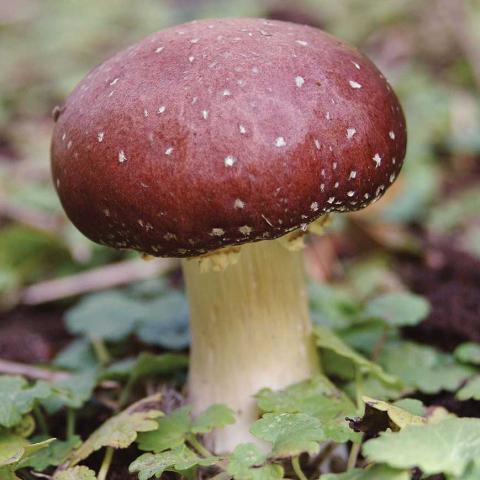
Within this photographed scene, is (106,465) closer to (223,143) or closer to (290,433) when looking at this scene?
(290,433)

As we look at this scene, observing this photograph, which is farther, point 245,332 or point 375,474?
point 245,332

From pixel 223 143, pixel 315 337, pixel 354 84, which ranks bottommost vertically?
pixel 315 337

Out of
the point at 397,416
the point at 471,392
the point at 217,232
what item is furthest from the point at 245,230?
the point at 471,392

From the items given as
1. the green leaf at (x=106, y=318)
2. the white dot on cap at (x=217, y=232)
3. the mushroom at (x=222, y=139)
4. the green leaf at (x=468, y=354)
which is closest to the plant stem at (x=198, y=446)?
the mushroom at (x=222, y=139)

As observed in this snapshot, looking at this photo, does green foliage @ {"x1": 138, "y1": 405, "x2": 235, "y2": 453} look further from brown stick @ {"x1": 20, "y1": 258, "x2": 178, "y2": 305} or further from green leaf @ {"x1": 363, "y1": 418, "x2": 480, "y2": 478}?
brown stick @ {"x1": 20, "y1": 258, "x2": 178, "y2": 305}

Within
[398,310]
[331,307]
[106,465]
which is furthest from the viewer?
[331,307]

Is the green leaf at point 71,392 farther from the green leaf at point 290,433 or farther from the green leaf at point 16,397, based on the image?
the green leaf at point 290,433

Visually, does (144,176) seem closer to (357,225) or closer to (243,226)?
(243,226)
